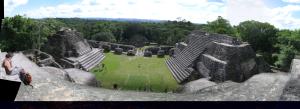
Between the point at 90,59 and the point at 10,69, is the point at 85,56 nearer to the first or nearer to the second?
the point at 90,59

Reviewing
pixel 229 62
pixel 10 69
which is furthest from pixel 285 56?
pixel 10 69

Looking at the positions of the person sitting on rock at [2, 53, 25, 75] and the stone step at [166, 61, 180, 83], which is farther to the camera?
the stone step at [166, 61, 180, 83]

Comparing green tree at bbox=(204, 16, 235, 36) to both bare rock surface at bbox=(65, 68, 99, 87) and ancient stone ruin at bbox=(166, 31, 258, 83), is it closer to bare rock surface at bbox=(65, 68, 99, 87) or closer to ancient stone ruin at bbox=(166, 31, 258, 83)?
ancient stone ruin at bbox=(166, 31, 258, 83)

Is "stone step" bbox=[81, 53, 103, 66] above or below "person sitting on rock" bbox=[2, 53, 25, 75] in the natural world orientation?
above

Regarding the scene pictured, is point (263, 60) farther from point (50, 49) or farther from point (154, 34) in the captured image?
point (50, 49)

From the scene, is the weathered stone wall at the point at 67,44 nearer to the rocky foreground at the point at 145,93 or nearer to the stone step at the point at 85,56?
the stone step at the point at 85,56

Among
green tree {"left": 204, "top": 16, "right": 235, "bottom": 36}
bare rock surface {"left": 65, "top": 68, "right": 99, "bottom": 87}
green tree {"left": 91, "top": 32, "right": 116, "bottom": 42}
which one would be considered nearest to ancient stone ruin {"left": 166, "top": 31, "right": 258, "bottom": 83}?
green tree {"left": 204, "top": 16, "right": 235, "bottom": 36}
